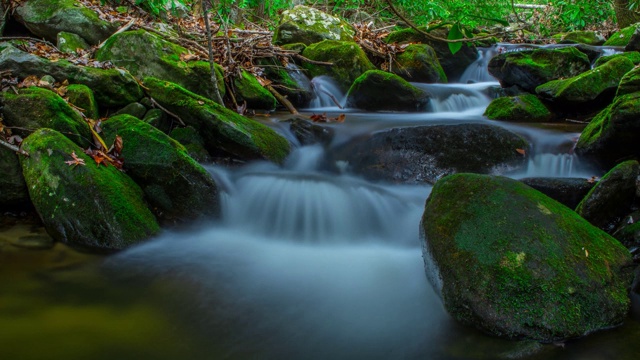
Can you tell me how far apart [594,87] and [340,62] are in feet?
16.6

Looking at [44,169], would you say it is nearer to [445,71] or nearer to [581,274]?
[581,274]

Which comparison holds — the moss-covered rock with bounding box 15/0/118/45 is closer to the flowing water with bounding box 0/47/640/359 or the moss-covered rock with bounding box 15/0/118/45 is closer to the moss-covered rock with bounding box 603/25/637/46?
the flowing water with bounding box 0/47/640/359

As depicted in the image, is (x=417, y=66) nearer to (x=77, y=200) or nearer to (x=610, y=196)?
(x=610, y=196)

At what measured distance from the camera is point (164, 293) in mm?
3586

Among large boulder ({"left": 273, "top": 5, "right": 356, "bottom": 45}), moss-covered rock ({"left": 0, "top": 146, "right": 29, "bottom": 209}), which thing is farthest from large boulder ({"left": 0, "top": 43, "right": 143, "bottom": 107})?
large boulder ({"left": 273, "top": 5, "right": 356, "bottom": 45})

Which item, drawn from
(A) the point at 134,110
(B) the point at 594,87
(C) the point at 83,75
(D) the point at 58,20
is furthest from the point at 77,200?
(B) the point at 594,87

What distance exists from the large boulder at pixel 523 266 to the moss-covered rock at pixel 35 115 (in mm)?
3823

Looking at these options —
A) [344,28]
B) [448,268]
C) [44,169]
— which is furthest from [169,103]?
[344,28]

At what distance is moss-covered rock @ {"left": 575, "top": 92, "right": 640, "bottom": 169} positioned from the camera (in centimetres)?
520

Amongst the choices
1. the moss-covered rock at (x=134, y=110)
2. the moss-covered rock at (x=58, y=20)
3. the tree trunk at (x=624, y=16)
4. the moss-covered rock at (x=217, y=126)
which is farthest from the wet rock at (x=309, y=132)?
the tree trunk at (x=624, y=16)

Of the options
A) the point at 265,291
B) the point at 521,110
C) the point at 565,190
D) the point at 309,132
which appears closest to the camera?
the point at 265,291

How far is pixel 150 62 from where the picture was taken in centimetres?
705

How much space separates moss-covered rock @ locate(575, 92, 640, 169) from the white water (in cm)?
32

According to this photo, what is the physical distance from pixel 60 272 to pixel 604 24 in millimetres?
21494
